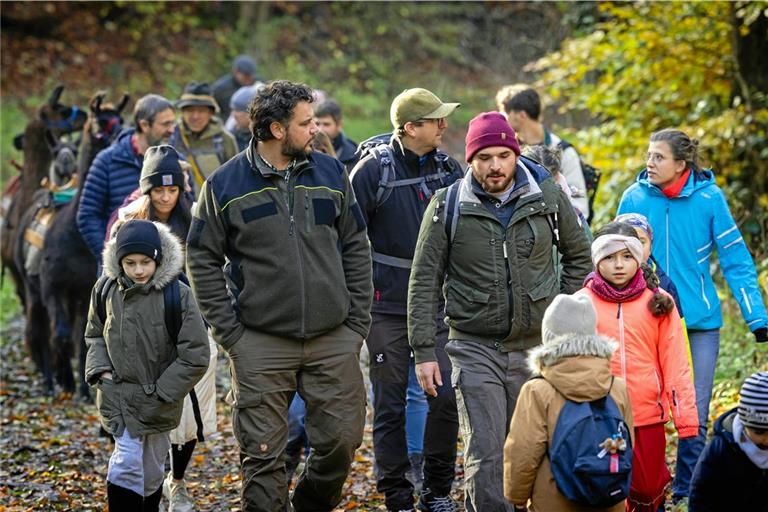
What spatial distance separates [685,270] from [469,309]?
1.90m

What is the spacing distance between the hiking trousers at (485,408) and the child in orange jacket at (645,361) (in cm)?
58

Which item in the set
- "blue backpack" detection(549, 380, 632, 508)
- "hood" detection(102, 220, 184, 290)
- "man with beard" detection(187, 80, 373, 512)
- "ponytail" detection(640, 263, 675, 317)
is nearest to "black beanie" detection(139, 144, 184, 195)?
"hood" detection(102, 220, 184, 290)

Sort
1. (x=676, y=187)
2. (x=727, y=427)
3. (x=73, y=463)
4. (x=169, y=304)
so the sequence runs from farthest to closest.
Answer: (x=73, y=463) < (x=676, y=187) < (x=169, y=304) < (x=727, y=427)

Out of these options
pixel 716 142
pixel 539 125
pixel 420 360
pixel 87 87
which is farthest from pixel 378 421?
pixel 87 87

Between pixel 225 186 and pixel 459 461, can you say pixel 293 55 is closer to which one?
pixel 459 461

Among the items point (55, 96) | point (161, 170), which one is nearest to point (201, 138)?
point (161, 170)

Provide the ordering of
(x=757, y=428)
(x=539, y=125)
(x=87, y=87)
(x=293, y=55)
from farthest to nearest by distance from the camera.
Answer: (x=293, y=55), (x=87, y=87), (x=539, y=125), (x=757, y=428)

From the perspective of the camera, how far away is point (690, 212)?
24.5ft

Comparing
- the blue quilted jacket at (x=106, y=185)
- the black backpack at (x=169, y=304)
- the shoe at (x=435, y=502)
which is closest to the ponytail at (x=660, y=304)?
the shoe at (x=435, y=502)

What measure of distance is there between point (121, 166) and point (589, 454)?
581 centimetres

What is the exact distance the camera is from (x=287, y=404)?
253 inches

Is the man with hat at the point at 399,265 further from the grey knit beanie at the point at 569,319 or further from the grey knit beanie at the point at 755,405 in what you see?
the grey knit beanie at the point at 755,405

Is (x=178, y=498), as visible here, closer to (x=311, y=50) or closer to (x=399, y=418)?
(x=399, y=418)

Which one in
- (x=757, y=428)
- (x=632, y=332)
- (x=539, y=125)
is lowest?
(x=757, y=428)
